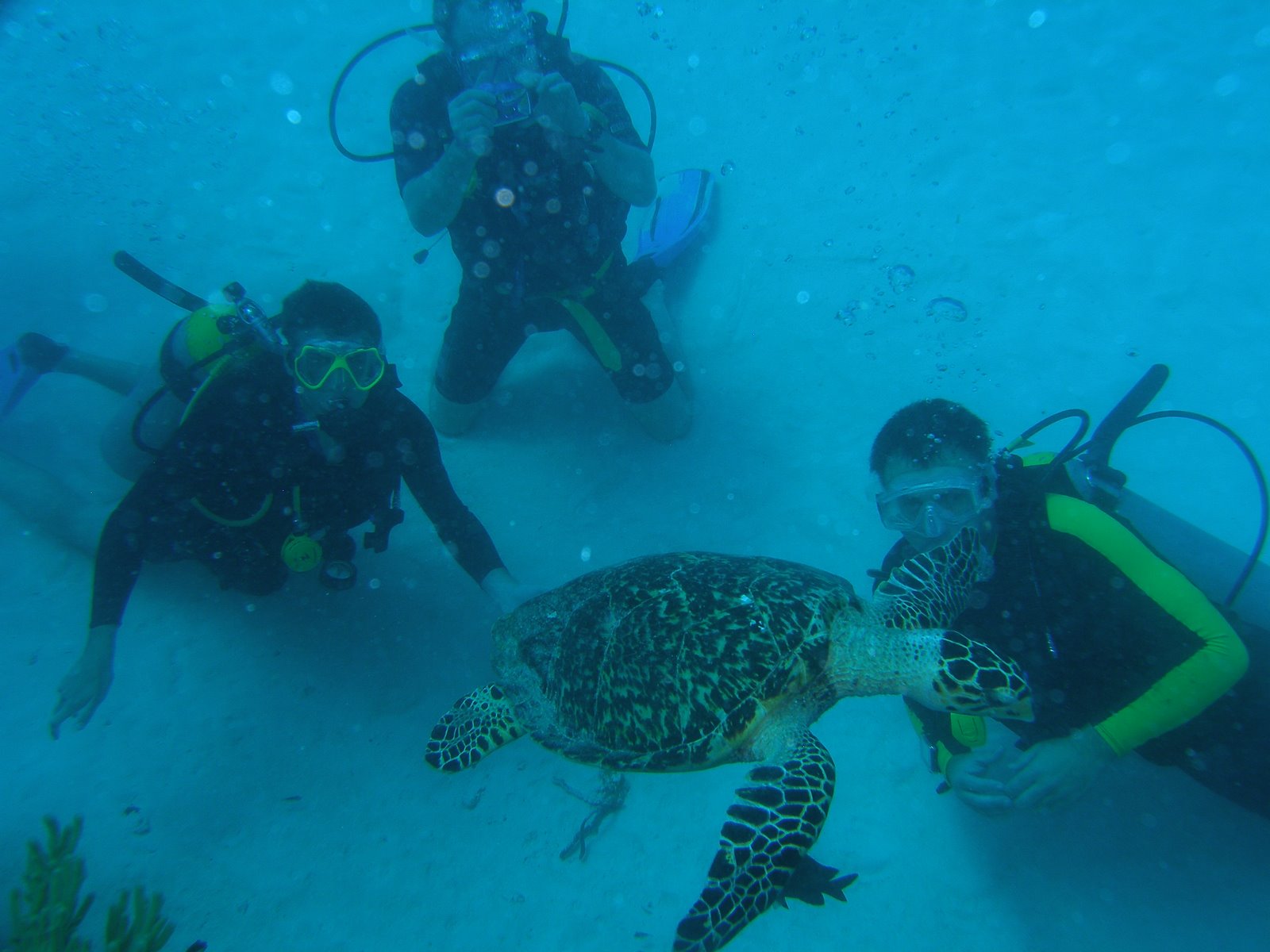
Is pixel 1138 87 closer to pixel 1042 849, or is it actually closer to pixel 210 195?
pixel 1042 849

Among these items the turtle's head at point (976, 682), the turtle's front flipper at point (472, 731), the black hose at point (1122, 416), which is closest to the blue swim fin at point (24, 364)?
the turtle's front flipper at point (472, 731)

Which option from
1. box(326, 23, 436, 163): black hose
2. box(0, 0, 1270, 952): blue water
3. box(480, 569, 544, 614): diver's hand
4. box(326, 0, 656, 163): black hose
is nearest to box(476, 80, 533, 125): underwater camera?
box(326, 0, 656, 163): black hose

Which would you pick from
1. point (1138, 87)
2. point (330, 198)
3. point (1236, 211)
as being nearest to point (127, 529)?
point (330, 198)

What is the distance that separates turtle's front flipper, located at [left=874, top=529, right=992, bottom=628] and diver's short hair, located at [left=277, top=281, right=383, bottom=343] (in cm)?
335

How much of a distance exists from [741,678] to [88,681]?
12.1 feet

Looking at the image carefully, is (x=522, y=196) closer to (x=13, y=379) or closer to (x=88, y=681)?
(x=88, y=681)

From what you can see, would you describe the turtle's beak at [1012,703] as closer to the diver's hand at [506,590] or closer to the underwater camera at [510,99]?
the diver's hand at [506,590]

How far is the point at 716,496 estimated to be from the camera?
5.35 meters

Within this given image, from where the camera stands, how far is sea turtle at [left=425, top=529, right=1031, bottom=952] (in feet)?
7.12

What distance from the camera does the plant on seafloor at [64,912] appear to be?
3.18m

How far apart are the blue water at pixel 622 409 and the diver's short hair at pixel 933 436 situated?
1917 millimetres

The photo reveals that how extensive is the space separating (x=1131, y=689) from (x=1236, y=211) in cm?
659

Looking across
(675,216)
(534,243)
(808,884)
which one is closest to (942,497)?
(808,884)

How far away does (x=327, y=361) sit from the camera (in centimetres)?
328
